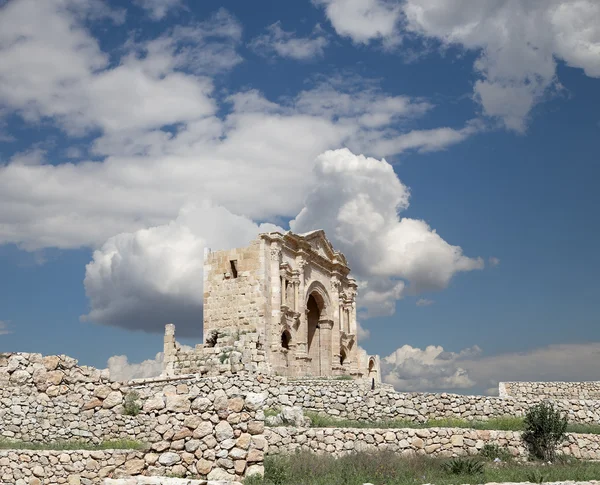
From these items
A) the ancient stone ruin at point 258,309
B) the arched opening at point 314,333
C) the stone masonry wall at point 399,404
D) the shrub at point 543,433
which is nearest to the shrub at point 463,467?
the shrub at point 543,433

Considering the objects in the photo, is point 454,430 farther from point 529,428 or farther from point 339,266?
point 339,266

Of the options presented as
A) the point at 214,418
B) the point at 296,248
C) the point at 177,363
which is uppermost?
the point at 296,248

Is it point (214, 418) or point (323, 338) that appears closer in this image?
point (214, 418)

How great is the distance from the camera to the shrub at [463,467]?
41.3 ft

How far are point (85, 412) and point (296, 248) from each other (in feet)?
53.7

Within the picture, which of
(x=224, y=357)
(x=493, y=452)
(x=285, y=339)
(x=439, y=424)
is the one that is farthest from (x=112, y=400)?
(x=285, y=339)

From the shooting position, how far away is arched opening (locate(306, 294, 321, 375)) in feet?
118

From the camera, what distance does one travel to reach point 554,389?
29.2m

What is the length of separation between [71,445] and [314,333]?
21411 mm

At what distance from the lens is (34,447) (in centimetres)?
1605

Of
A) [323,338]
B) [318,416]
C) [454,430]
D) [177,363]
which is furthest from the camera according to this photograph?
[323,338]

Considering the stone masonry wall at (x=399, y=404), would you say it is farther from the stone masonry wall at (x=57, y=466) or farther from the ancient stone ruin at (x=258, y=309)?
the ancient stone ruin at (x=258, y=309)

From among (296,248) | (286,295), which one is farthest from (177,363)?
(296,248)

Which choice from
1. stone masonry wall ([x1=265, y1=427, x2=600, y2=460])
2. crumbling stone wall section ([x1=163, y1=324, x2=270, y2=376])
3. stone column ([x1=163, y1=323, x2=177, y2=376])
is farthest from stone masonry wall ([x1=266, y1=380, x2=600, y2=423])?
stone column ([x1=163, y1=323, x2=177, y2=376])
